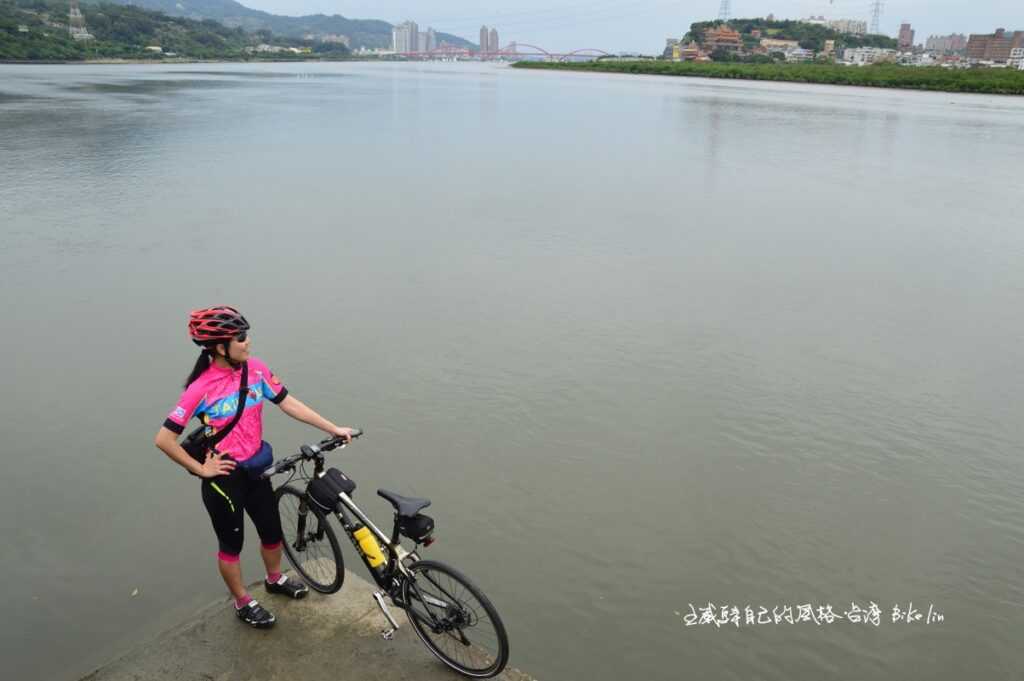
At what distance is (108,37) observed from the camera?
450ft

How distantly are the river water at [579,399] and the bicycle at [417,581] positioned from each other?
0.74 m

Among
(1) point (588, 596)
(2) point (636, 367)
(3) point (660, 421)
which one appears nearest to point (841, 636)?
(1) point (588, 596)

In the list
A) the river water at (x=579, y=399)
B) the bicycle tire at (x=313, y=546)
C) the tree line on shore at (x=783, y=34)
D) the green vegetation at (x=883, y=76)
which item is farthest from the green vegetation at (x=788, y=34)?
the bicycle tire at (x=313, y=546)

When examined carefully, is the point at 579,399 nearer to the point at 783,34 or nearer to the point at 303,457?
the point at 303,457

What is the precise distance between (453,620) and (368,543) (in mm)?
592

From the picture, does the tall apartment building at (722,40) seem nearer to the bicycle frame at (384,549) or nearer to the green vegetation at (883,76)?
the green vegetation at (883,76)

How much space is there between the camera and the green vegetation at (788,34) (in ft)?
576

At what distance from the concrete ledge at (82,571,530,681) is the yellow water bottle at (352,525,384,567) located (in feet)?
1.40

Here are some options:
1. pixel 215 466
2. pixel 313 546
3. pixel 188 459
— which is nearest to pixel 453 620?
pixel 313 546

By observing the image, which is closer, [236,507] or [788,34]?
[236,507]

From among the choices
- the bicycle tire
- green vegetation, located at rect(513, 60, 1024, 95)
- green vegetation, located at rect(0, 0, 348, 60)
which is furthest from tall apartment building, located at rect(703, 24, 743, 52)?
the bicycle tire

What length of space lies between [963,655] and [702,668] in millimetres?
1606

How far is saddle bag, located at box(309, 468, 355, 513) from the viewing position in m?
3.89

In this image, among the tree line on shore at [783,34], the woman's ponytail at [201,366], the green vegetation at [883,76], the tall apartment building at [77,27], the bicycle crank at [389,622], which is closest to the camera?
the woman's ponytail at [201,366]
